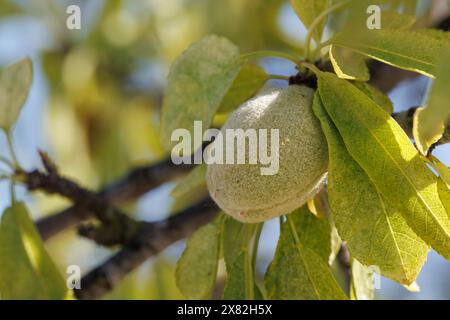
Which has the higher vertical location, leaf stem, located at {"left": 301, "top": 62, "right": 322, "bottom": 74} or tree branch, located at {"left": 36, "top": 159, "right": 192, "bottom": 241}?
leaf stem, located at {"left": 301, "top": 62, "right": 322, "bottom": 74}

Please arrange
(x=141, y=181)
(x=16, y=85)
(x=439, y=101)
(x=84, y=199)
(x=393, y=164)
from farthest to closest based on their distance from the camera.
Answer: (x=141, y=181) < (x=84, y=199) < (x=16, y=85) < (x=393, y=164) < (x=439, y=101)

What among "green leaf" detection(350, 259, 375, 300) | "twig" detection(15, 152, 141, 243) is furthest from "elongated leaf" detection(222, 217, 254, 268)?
"twig" detection(15, 152, 141, 243)

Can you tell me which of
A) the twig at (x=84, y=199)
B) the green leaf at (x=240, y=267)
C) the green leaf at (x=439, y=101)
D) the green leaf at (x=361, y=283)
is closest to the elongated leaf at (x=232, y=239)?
the green leaf at (x=240, y=267)

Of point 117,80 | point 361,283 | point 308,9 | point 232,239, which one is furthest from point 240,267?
point 117,80

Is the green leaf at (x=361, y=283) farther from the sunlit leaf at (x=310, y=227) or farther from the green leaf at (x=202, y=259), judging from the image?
the green leaf at (x=202, y=259)

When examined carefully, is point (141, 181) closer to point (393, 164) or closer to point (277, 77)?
point (277, 77)

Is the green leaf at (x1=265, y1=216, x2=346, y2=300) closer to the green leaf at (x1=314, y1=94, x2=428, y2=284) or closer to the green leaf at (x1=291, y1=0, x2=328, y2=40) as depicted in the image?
the green leaf at (x1=314, y1=94, x2=428, y2=284)
